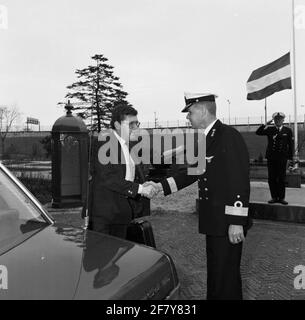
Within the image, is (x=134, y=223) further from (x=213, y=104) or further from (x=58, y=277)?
(x=58, y=277)

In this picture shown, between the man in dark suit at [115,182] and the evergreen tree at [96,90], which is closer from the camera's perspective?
the man in dark suit at [115,182]

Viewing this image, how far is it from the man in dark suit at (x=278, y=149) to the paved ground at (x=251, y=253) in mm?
819

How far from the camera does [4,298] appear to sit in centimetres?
164

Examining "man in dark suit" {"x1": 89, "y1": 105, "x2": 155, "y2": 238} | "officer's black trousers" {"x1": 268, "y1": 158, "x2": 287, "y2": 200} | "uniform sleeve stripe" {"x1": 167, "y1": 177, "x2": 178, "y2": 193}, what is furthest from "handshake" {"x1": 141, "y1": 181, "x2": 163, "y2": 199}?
"officer's black trousers" {"x1": 268, "y1": 158, "x2": 287, "y2": 200}

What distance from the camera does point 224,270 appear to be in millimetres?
3043

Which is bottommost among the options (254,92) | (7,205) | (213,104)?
(7,205)

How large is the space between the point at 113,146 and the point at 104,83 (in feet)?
148

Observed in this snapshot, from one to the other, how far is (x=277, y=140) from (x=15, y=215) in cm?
681

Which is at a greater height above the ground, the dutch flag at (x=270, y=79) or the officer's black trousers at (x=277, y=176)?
the dutch flag at (x=270, y=79)

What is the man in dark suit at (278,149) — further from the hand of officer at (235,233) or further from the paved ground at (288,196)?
the hand of officer at (235,233)

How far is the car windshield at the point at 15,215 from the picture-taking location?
232 centimetres

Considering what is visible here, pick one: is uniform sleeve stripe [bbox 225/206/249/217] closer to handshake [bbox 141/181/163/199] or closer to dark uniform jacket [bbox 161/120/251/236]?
dark uniform jacket [bbox 161/120/251/236]

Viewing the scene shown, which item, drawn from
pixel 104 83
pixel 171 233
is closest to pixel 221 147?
pixel 171 233

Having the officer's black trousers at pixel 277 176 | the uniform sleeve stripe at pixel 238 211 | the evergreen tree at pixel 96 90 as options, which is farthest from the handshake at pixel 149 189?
the evergreen tree at pixel 96 90
